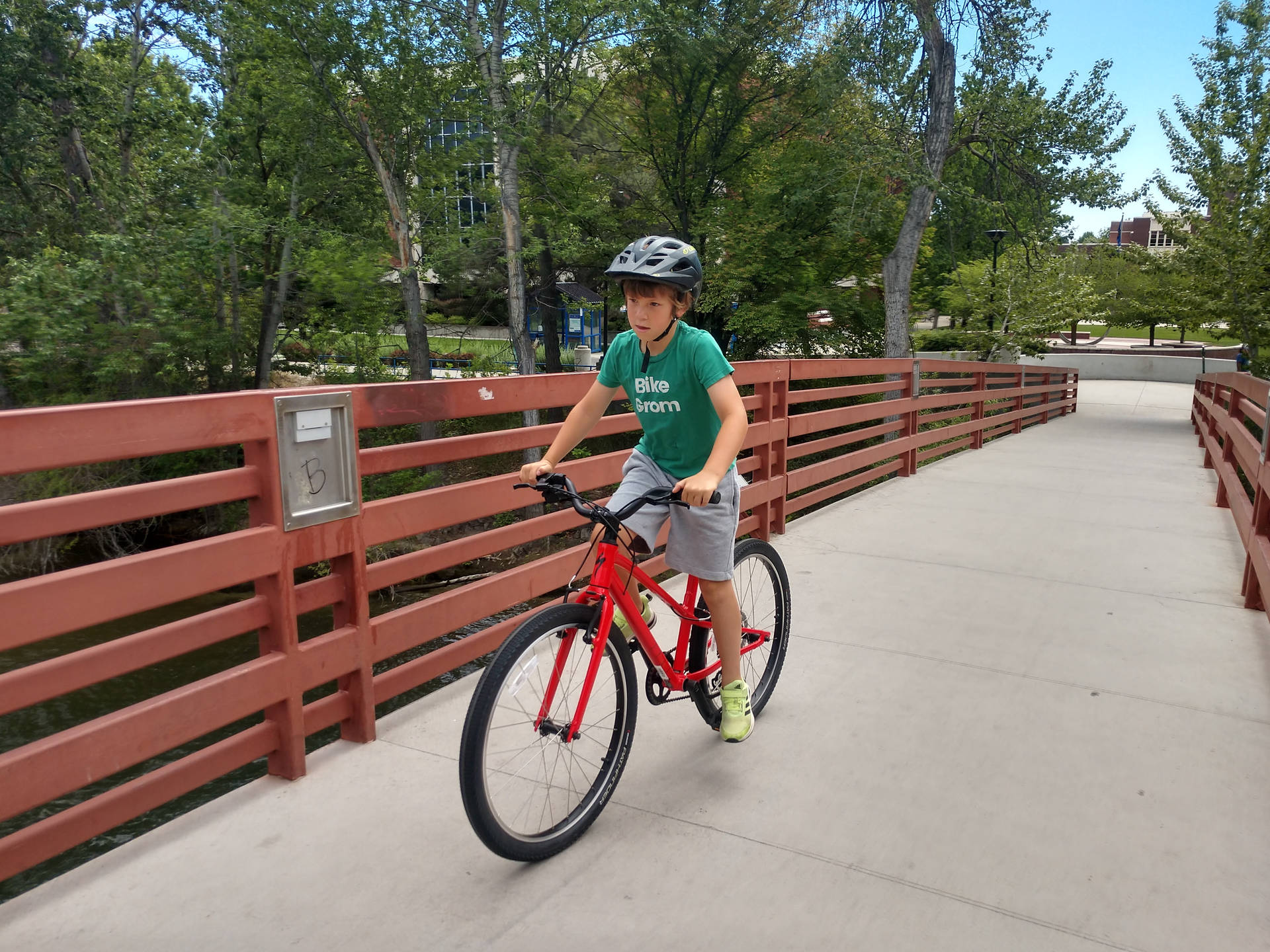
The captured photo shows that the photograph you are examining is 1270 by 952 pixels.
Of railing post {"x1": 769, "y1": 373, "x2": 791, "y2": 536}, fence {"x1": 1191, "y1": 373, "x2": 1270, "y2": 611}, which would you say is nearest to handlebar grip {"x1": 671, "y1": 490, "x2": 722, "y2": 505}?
fence {"x1": 1191, "y1": 373, "x2": 1270, "y2": 611}

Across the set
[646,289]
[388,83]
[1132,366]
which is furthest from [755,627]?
[1132,366]

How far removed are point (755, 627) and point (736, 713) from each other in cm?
59

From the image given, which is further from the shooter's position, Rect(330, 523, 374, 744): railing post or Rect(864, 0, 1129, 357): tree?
Rect(864, 0, 1129, 357): tree

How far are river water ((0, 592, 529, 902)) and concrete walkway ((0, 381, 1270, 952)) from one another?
7.44 feet

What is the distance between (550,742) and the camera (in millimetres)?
2875

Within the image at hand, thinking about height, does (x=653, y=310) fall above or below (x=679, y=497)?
above

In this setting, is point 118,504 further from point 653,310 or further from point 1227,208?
point 1227,208

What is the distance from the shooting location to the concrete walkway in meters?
2.55

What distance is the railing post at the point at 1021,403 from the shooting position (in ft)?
56.3

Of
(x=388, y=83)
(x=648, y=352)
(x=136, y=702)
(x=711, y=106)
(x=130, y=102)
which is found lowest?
(x=136, y=702)

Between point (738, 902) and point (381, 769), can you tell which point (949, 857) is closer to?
point (738, 902)

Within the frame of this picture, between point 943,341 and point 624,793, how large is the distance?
A: 40481 mm

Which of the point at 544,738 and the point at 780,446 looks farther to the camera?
the point at 780,446

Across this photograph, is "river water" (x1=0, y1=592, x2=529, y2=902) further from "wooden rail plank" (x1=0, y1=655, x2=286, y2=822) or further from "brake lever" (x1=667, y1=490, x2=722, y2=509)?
"brake lever" (x1=667, y1=490, x2=722, y2=509)
